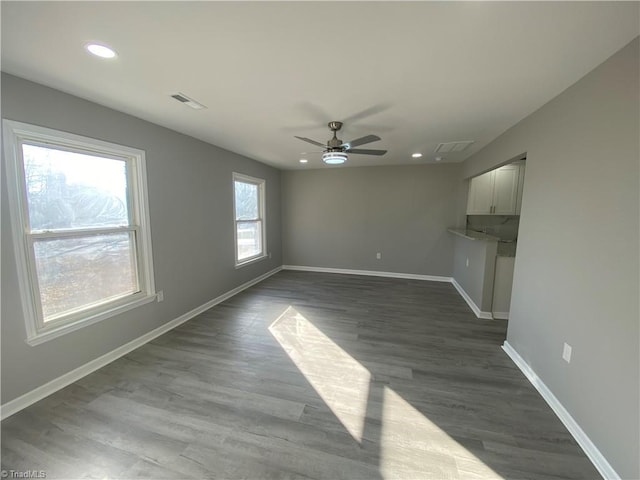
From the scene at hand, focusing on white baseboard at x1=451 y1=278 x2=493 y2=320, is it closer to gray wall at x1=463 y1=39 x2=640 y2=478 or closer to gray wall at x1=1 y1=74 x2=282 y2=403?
gray wall at x1=463 y1=39 x2=640 y2=478

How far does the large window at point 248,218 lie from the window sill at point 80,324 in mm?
1937

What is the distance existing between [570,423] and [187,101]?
12.7 ft

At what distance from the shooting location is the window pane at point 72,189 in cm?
198

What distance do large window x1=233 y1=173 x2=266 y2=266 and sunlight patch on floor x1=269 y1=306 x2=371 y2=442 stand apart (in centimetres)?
200

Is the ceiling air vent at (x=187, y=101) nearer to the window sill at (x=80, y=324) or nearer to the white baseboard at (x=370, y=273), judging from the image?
the window sill at (x=80, y=324)

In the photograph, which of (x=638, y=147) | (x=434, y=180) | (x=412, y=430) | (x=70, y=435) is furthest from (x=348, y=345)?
(x=434, y=180)

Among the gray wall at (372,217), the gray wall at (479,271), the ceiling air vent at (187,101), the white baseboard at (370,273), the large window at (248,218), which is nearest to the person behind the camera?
the ceiling air vent at (187,101)

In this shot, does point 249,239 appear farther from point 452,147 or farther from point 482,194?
point 482,194

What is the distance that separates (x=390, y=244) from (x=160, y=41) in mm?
5047

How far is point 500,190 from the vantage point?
4430 millimetres

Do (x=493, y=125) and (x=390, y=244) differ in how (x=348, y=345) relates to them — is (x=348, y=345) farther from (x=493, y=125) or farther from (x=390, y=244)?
(x=390, y=244)

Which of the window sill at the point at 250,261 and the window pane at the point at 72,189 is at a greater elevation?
the window pane at the point at 72,189

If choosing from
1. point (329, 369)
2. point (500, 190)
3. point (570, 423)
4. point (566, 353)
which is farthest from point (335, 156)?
point (500, 190)

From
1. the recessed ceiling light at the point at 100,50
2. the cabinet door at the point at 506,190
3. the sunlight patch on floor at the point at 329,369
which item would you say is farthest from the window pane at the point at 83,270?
the cabinet door at the point at 506,190
